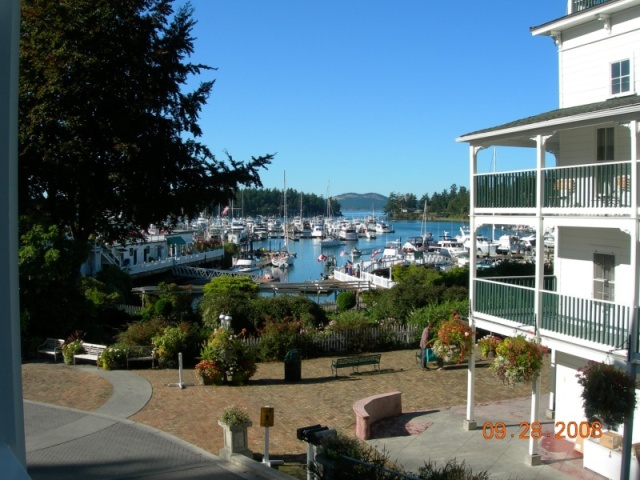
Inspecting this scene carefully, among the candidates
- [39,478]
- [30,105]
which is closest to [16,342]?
[39,478]

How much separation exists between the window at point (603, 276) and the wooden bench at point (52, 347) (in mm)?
16963

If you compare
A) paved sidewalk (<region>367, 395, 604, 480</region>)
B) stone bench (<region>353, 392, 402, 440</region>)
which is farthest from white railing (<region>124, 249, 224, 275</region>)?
paved sidewalk (<region>367, 395, 604, 480</region>)

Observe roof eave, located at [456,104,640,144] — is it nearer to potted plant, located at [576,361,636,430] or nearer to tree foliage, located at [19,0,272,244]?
potted plant, located at [576,361,636,430]

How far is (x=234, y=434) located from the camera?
39.3ft

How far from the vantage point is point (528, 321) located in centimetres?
1444

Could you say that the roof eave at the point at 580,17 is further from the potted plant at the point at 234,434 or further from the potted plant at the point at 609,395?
the potted plant at the point at 234,434

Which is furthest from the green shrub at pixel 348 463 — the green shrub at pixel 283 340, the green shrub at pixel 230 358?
the green shrub at pixel 283 340

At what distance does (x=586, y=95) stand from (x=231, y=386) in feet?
41.5

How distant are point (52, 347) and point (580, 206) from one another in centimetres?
1781

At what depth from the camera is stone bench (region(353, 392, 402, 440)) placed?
46.7 ft

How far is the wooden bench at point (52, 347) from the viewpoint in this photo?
21019 millimetres

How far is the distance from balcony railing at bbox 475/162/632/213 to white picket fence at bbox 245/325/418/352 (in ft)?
33.3

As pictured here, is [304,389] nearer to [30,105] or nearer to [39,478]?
[39,478]

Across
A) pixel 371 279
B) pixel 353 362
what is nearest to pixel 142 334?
pixel 353 362
